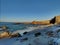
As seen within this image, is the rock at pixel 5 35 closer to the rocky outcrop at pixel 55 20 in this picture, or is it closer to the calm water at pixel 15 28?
the calm water at pixel 15 28

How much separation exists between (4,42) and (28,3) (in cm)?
53

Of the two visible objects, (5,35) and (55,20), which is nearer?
(5,35)

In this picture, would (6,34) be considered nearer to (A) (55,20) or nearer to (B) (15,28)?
(B) (15,28)

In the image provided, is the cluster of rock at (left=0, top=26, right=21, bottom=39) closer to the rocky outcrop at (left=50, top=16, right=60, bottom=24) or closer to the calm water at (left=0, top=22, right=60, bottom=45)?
the calm water at (left=0, top=22, right=60, bottom=45)

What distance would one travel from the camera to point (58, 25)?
6.08 ft

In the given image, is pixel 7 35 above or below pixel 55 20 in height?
below

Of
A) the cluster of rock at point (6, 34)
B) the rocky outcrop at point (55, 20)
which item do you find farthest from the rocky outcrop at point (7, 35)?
the rocky outcrop at point (55, 20)

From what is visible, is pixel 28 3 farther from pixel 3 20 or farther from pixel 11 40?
pixel 11 40

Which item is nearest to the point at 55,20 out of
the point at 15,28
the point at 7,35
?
the point at 15,28

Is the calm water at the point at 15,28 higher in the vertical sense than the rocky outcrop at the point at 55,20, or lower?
lower

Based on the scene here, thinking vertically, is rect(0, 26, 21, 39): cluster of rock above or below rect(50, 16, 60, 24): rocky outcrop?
below

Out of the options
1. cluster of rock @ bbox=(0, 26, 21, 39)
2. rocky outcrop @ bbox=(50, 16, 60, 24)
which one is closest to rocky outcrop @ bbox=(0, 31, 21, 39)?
cluster of rock @ bbox=(0, 26, 21, 39)

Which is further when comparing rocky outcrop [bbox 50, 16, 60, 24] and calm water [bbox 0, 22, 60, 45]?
rocky outcrop [bbox 50, 16, 60, 24]

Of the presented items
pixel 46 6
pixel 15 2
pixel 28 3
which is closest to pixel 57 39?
pixel 46 6
